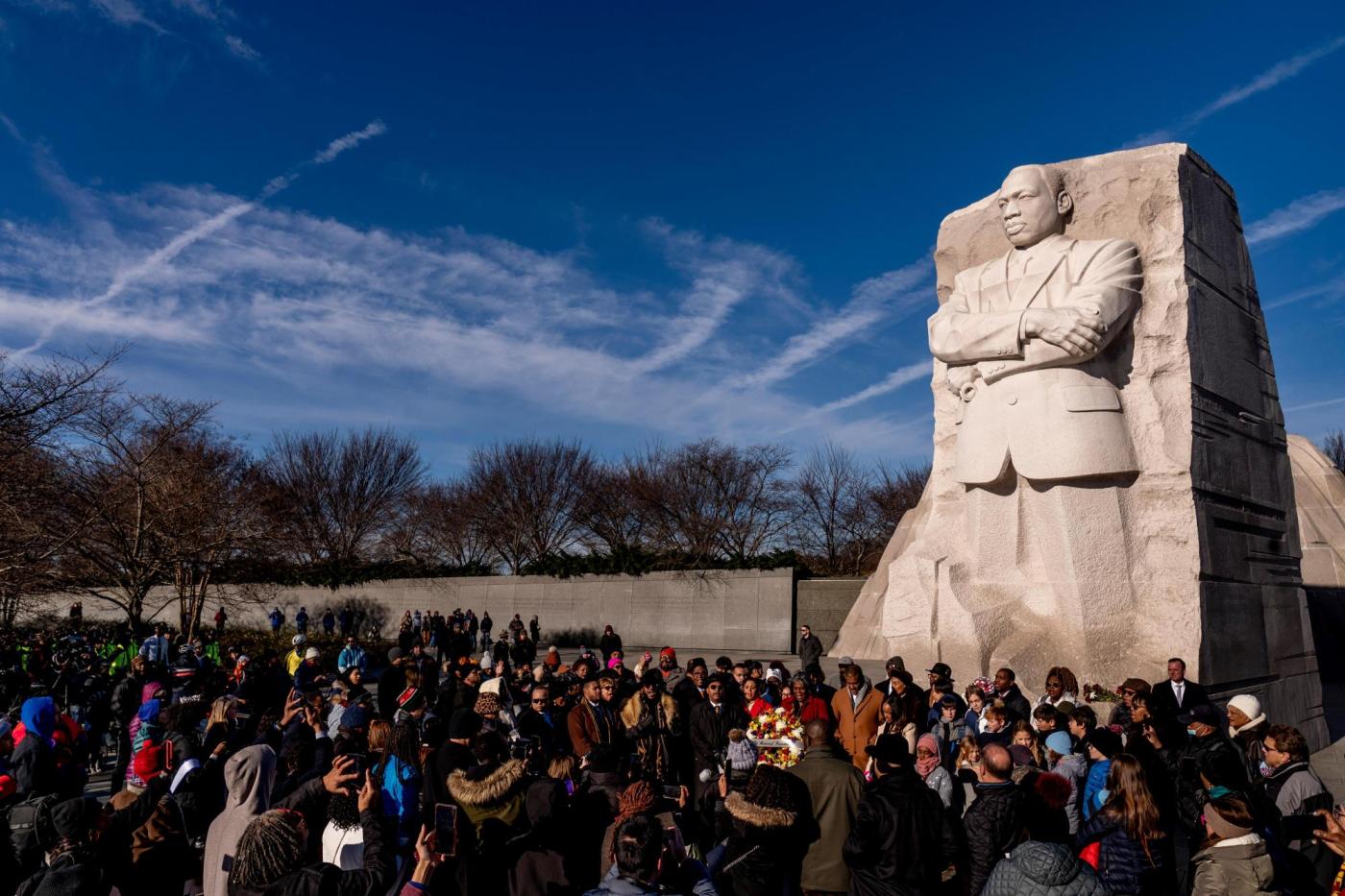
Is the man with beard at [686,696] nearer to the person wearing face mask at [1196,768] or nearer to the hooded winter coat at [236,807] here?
the person wearing face mask at [1196,768]

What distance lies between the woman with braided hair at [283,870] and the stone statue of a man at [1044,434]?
8.15 metres

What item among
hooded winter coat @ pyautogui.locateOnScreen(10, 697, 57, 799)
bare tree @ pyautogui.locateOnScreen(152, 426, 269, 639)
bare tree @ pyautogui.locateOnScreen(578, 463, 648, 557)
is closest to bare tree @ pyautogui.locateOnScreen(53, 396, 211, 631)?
bare tree @ pyautogui.locateOnScreen(152, 426, 269, 639)

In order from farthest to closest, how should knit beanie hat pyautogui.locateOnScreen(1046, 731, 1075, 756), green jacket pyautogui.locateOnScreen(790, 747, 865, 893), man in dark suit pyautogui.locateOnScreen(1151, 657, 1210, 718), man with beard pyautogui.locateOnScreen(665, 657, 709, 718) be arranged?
man in dark suit pyautogui.locateOnScreen(1151, 657, 1210, 718), man with beard pyautogui.locateOnScreen(665, 657, 709, 718), knit beanie hat pyautogui.locateOnScreen(1046, 731, 1075, 756), green jacket pyautogui.locateOnScreen(790, 747, 865, 893)

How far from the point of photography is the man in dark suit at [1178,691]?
310 inches

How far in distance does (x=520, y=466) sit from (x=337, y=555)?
30.8 feet

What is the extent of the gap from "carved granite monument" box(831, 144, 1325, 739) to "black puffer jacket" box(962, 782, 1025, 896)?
230 inches

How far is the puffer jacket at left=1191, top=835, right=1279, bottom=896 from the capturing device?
355 centimetres

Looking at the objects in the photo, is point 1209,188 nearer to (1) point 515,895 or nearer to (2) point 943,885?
(2) point 943,885

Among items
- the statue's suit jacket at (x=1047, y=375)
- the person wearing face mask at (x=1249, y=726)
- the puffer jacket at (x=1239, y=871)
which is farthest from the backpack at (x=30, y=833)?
the statue's suit jacket at (x=1047, y=375)

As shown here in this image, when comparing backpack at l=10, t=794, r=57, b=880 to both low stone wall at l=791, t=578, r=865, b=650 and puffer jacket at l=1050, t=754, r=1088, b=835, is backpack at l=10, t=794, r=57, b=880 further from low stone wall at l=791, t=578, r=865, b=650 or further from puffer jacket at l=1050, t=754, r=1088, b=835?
low stone wall at l=791, t=578, r=865, b=650

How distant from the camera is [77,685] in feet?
37.5

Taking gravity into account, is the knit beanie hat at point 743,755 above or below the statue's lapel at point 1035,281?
below

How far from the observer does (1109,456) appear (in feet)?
31.2

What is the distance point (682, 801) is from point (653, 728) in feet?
4.79
